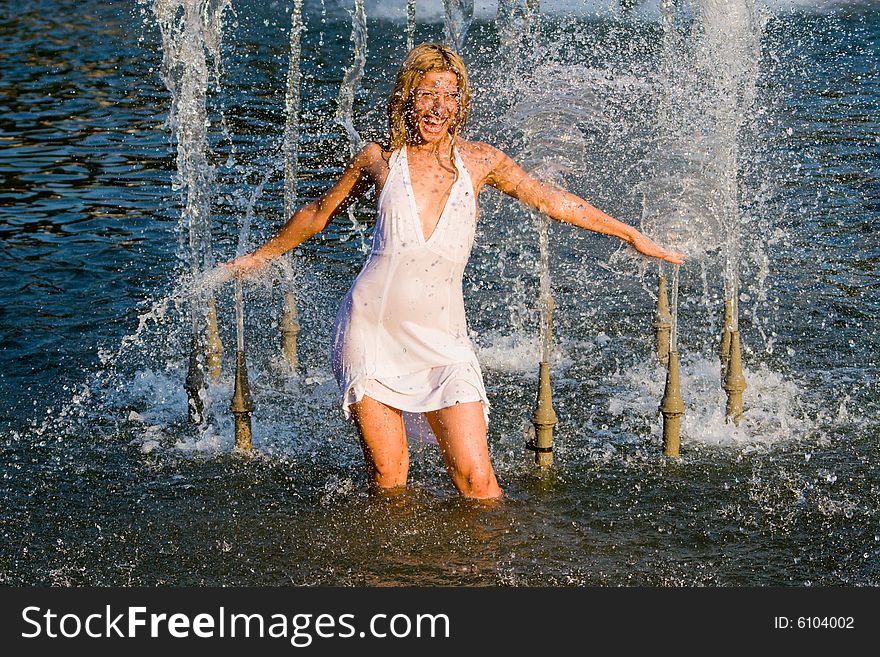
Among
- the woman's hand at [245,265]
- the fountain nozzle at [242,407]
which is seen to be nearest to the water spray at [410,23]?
the fountain nozzle at [242,407]

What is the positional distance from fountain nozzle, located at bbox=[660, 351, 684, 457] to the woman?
1.19m

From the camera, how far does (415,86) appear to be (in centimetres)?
562

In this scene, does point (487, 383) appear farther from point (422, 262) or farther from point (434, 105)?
point (434, 105)

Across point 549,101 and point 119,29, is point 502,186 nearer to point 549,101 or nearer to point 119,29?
point 549,101

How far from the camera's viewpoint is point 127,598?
5.47 metres

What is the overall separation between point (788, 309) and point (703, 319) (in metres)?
0.60

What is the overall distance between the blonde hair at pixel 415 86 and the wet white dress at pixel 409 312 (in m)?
0.08

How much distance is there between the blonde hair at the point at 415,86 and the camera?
18.5ft

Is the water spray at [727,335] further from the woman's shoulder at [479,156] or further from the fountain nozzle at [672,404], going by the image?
the woman's shoulder at [479,156]

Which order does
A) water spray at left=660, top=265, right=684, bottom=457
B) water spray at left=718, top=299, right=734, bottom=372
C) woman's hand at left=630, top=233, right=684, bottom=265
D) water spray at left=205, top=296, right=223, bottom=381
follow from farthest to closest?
water spray at left=205, top=296, right=223, bottom=381, water spray at left=718, top=299, right=734, bottom=372, water spray at left=660, top=265, right=684, bottom=457, woman's hand at left=630, top=233, right=684, bottom=265

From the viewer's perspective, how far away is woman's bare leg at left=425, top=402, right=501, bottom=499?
580 cm

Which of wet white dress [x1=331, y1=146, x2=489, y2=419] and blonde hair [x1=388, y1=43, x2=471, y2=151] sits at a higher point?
blonde hair [x1=388, y1=43, x2=471, y2=151]

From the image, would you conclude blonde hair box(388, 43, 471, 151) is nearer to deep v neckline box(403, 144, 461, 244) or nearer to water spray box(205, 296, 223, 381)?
deep v neckline box(403, 144, 461, 244)

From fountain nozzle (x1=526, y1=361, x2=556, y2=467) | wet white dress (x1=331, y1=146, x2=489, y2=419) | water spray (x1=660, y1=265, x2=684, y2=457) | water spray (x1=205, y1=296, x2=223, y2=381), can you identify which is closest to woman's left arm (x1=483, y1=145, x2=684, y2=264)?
wet white dress (x1=331, y1=146, x2=489, y2=419)
